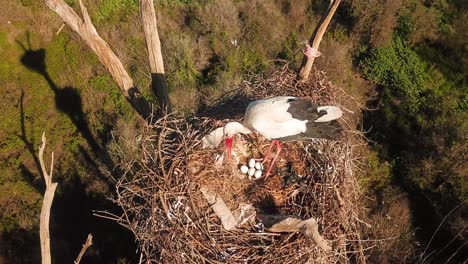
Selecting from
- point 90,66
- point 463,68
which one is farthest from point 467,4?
point 90,66

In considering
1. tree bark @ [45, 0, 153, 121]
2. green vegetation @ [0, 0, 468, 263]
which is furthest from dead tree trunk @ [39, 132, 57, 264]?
green vegetation @ [0, 0, 468, 263]

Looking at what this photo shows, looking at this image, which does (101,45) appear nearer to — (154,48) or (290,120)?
(154,48)

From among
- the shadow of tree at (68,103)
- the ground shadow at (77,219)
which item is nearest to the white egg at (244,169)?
the ground shadow at (77,219)

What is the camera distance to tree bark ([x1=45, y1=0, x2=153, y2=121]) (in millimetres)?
4516

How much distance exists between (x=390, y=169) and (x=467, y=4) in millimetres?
4828

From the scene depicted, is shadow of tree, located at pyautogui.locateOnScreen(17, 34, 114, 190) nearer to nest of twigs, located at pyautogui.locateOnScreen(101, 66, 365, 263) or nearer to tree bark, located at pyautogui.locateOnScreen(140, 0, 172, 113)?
tree bark, located at pyautogui.locateOnScreen(140, 0, 172, 113)

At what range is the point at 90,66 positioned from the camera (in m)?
8.95

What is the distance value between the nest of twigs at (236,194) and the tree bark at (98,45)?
45 cm

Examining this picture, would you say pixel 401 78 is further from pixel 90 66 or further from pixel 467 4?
pixel 90 66

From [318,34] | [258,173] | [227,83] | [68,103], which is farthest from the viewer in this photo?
[68,103]

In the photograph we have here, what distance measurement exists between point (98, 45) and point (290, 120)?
2.24 meters

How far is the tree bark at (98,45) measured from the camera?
452cm

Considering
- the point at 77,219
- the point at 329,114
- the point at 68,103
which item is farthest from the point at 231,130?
the point at 68,103

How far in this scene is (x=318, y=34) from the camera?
454cm
